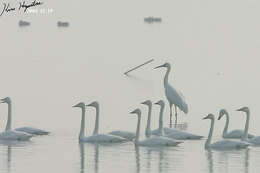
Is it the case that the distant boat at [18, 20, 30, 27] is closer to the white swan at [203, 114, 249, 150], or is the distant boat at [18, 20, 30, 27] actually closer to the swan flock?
the swan flock

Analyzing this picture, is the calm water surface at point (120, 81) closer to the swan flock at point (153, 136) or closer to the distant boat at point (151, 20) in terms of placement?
the swan flock at point (153, 136)

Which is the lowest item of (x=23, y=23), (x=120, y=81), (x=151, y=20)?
(x=120, y=81)

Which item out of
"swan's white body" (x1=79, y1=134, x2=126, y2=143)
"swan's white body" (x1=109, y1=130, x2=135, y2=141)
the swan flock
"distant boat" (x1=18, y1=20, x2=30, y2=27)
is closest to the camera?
the swan flock

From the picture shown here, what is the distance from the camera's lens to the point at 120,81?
164ft

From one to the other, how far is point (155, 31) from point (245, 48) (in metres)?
18.6

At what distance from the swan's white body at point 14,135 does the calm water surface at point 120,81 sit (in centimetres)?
32

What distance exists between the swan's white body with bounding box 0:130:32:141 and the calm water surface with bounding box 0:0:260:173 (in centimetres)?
32

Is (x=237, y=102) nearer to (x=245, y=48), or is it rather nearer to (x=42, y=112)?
(x=42, y=112)

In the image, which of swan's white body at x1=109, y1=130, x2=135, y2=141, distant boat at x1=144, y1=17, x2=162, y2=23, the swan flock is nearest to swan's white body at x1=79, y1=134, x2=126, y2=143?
the swan flock

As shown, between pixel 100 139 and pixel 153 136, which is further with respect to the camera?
pixel 153 136

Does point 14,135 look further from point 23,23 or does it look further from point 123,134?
point 23,23

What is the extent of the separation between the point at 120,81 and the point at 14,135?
17.3 meters

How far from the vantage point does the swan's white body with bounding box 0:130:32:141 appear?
108 feet

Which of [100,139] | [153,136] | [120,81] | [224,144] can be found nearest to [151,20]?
[120,81]
